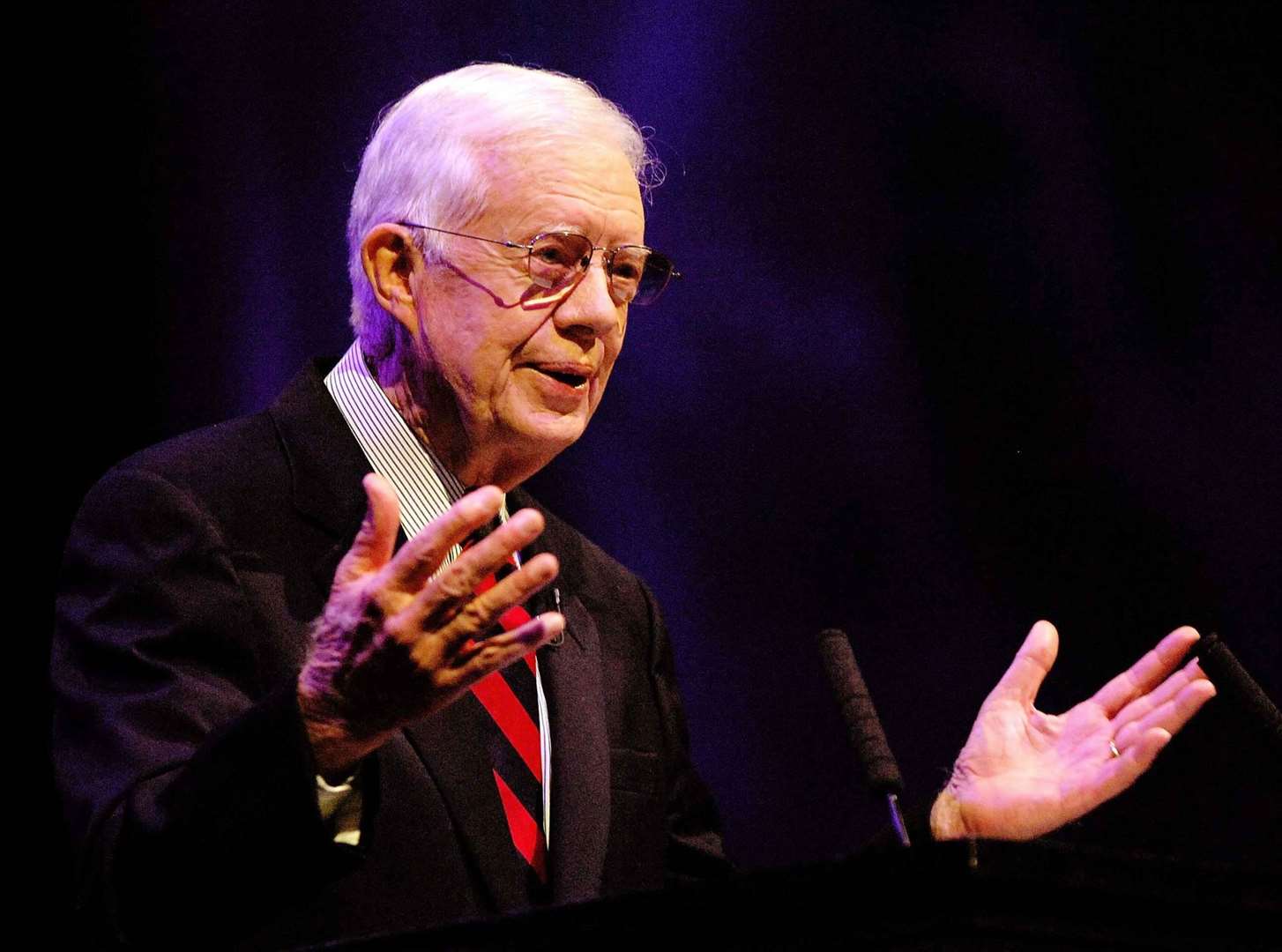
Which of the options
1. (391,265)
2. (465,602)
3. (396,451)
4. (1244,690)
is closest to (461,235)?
(391,265)

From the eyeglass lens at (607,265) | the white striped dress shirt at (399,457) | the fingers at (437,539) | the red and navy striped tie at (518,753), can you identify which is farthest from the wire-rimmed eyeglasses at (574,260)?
the fingers at (437,539)

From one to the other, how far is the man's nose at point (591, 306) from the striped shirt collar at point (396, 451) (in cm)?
29

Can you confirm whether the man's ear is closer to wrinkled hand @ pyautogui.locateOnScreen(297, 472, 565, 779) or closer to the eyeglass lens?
the eyeglass lens

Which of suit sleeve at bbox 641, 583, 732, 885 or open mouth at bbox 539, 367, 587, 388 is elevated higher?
open mouth at bbox 539, 367, 587, 388

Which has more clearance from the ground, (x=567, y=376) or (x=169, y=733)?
(x=567, y=376)

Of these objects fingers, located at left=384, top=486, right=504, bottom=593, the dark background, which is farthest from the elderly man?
the dark background

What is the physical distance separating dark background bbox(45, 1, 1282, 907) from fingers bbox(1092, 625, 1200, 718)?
48.7 inches

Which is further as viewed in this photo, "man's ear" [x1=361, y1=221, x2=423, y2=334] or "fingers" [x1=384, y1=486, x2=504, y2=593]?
"man's ear" [x1=361, y1=221, x2=423, y2=334]

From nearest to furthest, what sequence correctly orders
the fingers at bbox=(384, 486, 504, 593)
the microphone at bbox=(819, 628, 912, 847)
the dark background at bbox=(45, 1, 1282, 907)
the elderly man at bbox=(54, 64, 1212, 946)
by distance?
the fingers at bbox=(384, 486, 504, 593) < the elderly man at bbox=(54, 64, 1212, 946) < the microphone at bbox=(819, 628, 912, 847) < the dark background at bbox=(45, 1, 1282, 907)

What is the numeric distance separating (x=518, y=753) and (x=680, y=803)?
425 millimetres

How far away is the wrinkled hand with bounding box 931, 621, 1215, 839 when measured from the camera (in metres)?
1.91

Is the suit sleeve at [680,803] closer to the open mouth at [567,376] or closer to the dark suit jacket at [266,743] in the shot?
the dark suit jacket at [266,743]

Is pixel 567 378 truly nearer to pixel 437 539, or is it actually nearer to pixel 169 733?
pixel 169 733

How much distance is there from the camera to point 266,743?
1.44 meters
